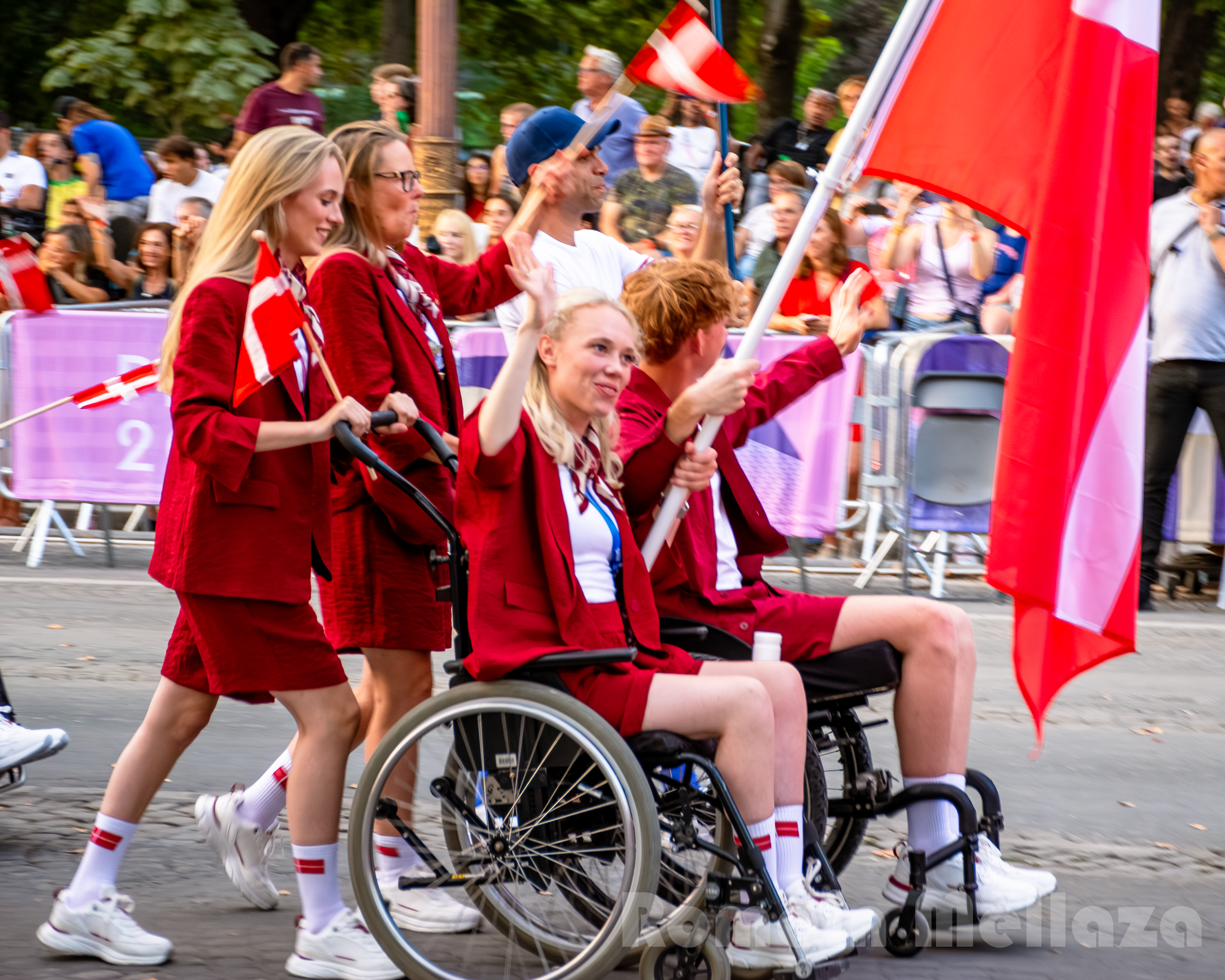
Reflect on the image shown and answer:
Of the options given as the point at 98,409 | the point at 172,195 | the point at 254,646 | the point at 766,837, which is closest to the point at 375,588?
the point at 254,646

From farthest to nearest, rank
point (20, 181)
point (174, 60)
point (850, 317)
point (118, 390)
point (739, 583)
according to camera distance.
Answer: point (174, 60) → point (20, 181) → point (118, 390) → point (850, 317) → point (739, 583)

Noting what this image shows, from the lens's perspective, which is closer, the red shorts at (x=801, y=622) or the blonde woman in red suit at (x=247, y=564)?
the blonde woman in red suit at (x=247, y=564)

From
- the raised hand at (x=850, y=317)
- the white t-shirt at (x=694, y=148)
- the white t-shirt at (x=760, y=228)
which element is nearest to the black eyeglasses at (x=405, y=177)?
the raised hand at (x=850, y=317)

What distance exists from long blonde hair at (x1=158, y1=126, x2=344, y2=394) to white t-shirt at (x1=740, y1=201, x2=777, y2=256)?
21.8 feet

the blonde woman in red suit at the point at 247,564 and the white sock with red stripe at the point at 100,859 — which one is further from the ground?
the blonde woman in red suit at the point at 247,564

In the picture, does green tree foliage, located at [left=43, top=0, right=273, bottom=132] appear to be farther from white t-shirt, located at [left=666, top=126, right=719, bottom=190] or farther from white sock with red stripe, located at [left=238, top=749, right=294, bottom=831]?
white sock with red stripe, located at [left=238, top=749, right=294, bottom=831]

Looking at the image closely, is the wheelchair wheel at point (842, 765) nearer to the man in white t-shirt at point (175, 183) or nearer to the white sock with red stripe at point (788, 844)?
the white sock with red stripe at point (788, 844)

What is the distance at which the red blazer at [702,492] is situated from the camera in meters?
3.92

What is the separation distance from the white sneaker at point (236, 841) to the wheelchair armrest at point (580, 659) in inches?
43.2

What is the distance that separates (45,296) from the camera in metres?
8.99

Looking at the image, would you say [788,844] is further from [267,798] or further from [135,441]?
[135,441]

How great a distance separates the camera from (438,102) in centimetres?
1116

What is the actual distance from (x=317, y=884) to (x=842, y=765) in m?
1.34

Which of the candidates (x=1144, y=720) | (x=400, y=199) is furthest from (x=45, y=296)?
(x=1144, y=720)
